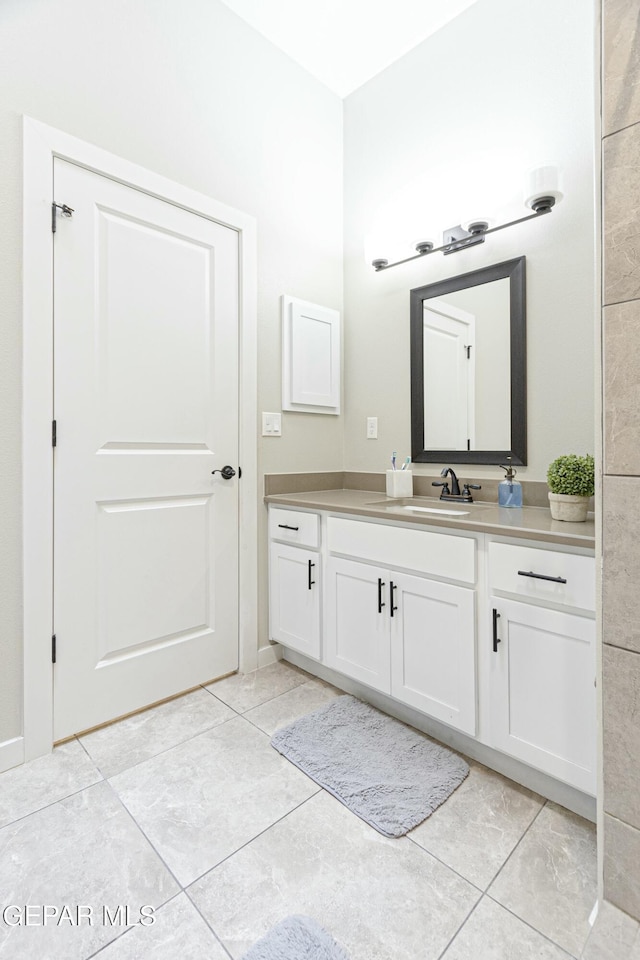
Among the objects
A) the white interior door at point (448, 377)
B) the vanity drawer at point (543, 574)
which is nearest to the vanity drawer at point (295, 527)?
the white interior door at point (448, 377)

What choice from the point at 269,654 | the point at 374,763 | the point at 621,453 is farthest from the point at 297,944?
the point at 269,654

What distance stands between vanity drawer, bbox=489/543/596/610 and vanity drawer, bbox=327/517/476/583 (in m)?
0.09

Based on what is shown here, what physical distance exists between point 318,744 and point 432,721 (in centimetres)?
41

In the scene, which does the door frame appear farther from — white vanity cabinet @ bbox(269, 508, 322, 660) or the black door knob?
white vanity cabinet @ bbox(269, 508, 322, 660)

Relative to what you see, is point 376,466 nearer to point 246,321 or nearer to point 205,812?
point 246,321

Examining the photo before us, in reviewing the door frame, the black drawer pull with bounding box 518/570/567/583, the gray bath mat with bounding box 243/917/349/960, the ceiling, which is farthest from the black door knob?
the ceiling

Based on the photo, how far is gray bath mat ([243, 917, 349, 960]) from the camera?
96 cm

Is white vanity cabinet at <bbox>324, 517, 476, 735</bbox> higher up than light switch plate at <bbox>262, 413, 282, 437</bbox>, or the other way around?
light switch plate at <bbox>262, 413, 282, 437</bbox>

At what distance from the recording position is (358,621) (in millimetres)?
1854

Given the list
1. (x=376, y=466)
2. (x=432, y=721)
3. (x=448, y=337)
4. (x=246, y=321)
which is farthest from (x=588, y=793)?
(x=246, y=321)

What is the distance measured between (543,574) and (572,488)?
0.32 meters

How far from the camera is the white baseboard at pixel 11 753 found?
1.52m

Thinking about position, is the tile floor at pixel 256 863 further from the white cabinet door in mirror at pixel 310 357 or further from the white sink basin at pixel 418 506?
the white cabinet door in mirror at pixel 310 357

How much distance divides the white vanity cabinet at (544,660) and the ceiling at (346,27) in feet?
7.75
